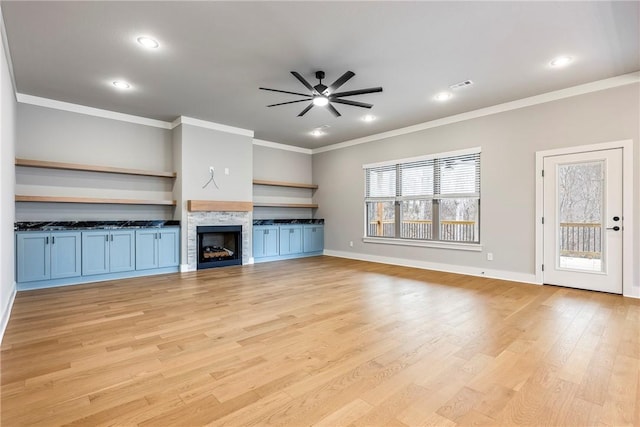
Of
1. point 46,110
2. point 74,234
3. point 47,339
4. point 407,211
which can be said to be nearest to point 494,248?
point 407,211

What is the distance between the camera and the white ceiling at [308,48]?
112 inches

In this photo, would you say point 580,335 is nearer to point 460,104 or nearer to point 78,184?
point 460,104

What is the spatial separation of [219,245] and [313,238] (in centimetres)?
240

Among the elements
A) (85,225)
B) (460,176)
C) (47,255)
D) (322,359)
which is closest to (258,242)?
(85,225)

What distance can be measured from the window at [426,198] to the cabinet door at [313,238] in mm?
1442

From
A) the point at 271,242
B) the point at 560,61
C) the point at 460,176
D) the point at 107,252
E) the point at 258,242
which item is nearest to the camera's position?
the point at 560,61

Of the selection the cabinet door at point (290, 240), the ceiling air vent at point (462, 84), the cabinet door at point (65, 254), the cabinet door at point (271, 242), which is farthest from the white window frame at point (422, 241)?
Answer: the cabinet door at point (65, 254)

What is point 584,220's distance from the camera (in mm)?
4520

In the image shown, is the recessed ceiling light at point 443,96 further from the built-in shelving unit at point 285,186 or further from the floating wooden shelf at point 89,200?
the floating wooden shelf at point 89,200

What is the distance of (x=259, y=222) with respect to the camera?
721cm

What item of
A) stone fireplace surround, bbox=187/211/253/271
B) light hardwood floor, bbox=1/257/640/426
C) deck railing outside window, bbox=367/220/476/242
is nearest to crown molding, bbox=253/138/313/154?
stone fireplace surround, bbox=187/211/253/271

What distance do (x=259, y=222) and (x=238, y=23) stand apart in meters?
4.65

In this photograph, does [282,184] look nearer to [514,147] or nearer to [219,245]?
[219,245]

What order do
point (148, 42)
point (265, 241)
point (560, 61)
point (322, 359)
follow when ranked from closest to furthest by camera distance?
point (322, 359), point (148, 42), point (560, 61), point (265, 241)
